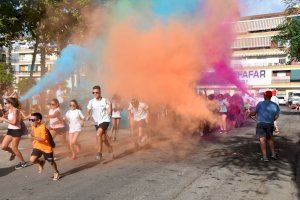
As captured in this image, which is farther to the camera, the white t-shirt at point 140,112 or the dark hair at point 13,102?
the white t-shirt at point 140,112

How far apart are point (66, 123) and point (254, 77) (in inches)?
342

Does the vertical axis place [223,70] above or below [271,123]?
above

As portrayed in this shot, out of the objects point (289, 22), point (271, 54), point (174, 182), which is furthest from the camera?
point (271, 54)

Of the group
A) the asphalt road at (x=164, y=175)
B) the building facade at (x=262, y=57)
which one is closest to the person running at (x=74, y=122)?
the asphalt road at (x=164, y=175)

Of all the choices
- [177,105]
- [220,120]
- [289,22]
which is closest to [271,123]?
[177,105]

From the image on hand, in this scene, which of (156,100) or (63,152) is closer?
(63,152)

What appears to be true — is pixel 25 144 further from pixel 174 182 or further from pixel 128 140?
pixel 174 182

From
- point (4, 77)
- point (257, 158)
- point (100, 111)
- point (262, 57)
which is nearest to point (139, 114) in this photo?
point (100, 111)

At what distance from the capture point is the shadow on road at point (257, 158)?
26.4ft

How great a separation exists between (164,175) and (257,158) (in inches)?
117

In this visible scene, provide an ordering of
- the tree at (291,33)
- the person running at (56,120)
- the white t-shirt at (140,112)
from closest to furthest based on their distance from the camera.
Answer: the person running at (56,120) < the white t-shirt at (140,112) < the tree at (291,33)

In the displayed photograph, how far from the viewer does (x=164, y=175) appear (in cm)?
765

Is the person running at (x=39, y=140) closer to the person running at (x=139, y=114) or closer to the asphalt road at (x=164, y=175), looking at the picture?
the asphalt road at (x=164, y=175)

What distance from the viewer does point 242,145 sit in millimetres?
11766
